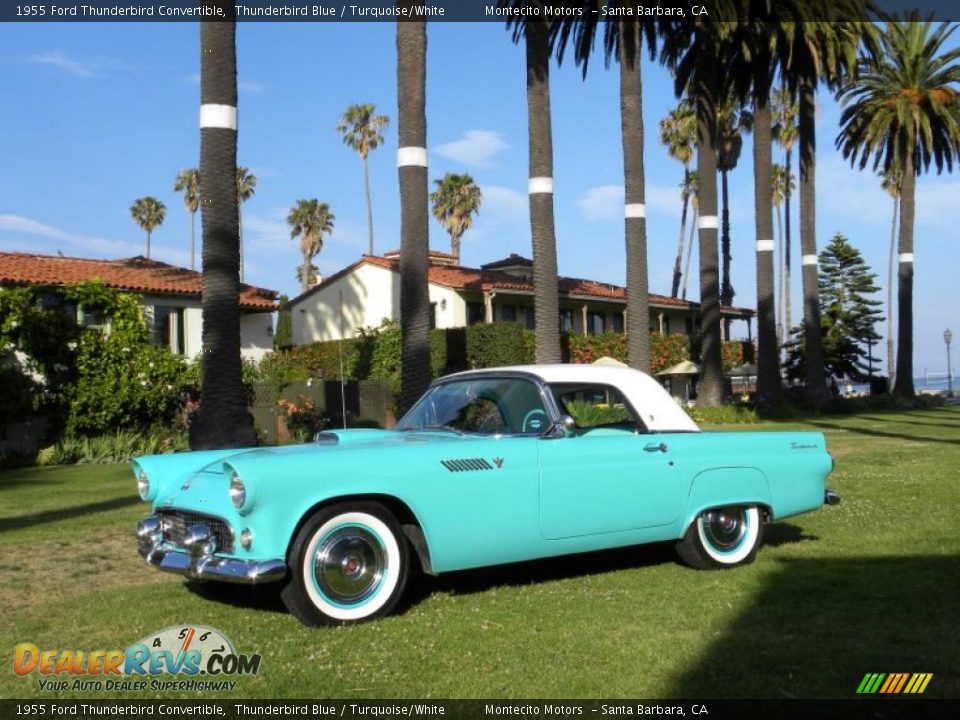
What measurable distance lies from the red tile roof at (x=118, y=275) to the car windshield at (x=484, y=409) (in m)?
19.7

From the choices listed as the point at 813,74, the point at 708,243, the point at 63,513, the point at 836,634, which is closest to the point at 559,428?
the point at 836,634

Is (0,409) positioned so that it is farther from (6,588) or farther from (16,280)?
(6,588)

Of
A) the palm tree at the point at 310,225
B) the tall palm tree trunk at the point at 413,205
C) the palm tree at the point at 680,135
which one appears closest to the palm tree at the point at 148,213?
the palm tree at the point at 310,225

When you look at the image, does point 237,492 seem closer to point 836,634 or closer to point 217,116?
point 836,634

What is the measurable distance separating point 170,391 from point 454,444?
16.9 m

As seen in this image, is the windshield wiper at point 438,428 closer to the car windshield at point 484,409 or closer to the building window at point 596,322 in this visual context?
the car windshield at point 484,409

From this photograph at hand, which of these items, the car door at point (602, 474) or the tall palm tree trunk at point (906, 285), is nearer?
the car door at point (602, 474)

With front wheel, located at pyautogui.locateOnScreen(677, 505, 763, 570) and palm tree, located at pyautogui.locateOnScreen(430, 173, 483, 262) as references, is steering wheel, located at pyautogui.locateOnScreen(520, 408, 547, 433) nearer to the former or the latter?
front wheel, located at pyautogui.locateOnScreen(677, 505, 763, 570)

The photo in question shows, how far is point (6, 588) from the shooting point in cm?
700

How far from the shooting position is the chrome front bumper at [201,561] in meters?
5.27

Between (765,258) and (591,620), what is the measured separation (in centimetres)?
2970

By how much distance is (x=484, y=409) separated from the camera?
691 cm

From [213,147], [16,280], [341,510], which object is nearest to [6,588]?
[341,510]

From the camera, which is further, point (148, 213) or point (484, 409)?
point (148, 213)
